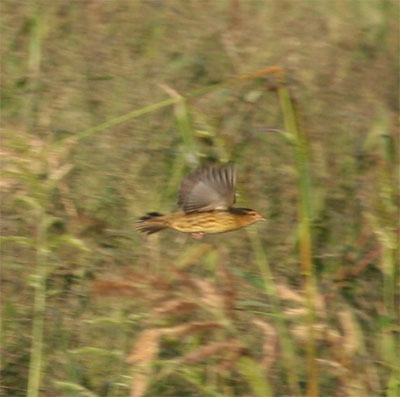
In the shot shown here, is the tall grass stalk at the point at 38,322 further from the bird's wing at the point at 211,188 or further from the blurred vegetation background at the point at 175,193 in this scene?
the bird's wing at the point at 211,188

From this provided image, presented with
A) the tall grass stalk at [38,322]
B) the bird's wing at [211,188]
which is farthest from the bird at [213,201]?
the tall grass stalk at [38,322]

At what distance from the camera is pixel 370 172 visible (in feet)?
14.7

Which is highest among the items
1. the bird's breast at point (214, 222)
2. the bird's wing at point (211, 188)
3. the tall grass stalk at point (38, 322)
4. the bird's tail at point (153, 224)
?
the bird's wing at point (211, 188)

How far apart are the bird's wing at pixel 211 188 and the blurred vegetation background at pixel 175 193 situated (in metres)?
0.18

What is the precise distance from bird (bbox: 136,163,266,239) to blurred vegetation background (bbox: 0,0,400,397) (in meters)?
0.15

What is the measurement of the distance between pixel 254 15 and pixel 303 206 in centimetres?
189

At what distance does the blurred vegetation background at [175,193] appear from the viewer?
3.39m

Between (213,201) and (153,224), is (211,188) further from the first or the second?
(153,224)

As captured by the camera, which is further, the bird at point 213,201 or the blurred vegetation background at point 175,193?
the blurred vegetation background at point 175,193

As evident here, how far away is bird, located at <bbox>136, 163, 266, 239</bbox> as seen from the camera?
3236 millimetres

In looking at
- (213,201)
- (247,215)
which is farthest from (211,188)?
(247,215)

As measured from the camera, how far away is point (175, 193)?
163 inches

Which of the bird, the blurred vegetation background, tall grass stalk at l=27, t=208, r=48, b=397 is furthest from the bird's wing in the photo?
tall grass stalk at l=27, t=208, r=48, b=397

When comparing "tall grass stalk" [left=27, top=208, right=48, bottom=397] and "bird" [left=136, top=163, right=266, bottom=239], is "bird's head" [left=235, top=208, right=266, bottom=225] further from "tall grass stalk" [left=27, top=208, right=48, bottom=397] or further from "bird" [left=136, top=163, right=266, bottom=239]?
"tall grass stalk" [left=27, top=208, right=48, bottom=397]
